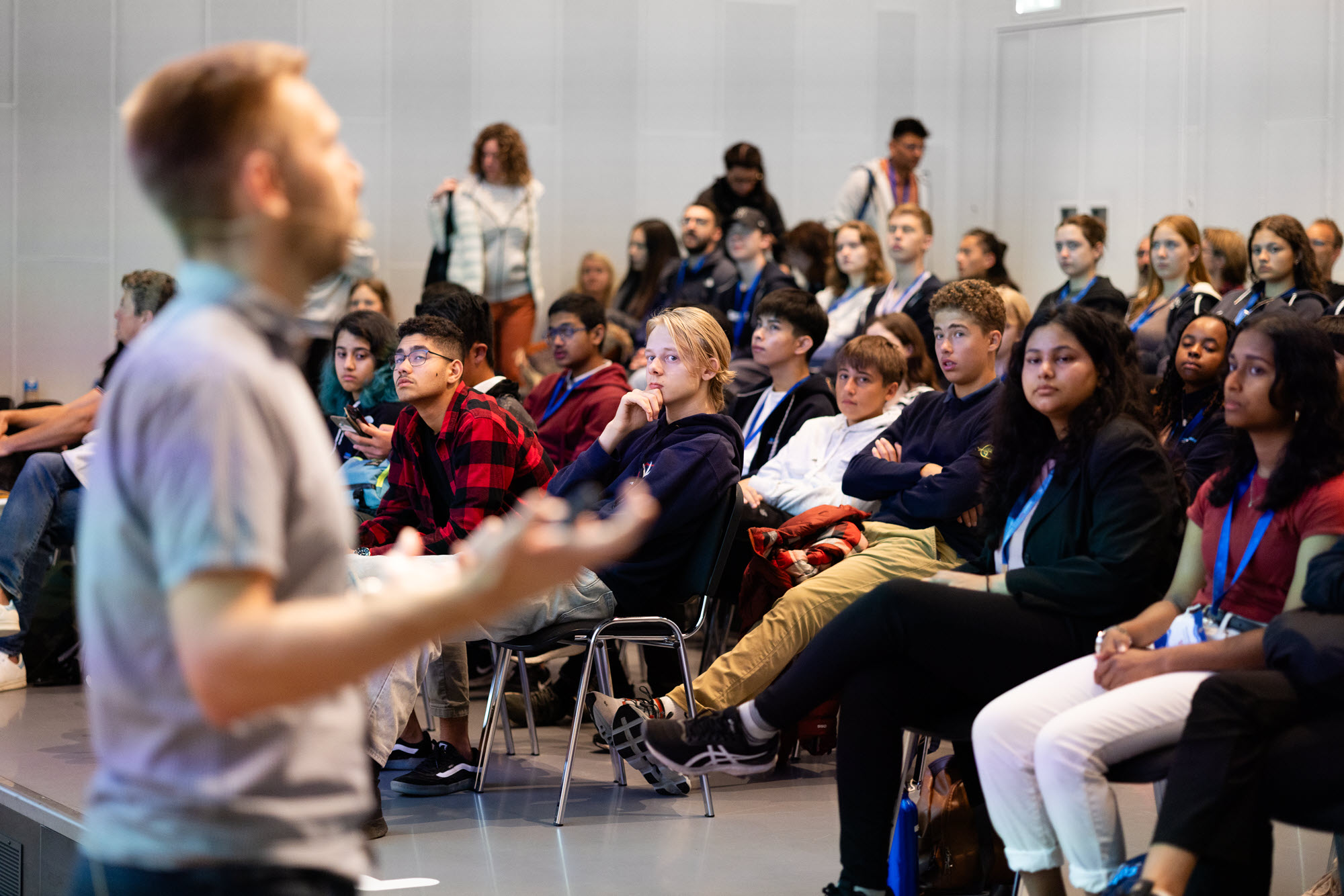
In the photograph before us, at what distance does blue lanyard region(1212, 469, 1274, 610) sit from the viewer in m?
2.36

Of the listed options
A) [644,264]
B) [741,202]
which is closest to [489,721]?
[741,202]

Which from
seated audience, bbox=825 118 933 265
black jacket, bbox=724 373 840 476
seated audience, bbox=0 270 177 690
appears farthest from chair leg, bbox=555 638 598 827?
seated audience, bbox=825 118 933 265

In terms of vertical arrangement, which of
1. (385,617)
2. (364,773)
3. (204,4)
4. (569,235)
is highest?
(204,4)

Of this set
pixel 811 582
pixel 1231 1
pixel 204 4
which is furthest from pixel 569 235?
pixel 811 582

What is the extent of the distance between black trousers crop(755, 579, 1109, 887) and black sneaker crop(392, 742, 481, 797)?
1248mm

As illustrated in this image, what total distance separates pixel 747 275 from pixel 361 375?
231 cm

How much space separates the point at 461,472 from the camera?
350 centimetres

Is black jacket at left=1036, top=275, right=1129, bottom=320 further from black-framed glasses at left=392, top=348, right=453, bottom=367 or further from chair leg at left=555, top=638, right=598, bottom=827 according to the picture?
chair leg at left=555, top=638, right=598, bottom=827

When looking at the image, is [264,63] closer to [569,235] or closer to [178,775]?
[178,775]

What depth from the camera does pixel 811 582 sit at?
133 inches

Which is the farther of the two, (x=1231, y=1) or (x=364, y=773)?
(x=1231, y=1)

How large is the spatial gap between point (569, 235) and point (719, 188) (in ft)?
5.59

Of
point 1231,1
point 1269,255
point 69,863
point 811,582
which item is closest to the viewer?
point 69,863

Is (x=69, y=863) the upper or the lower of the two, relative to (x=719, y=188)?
lower
